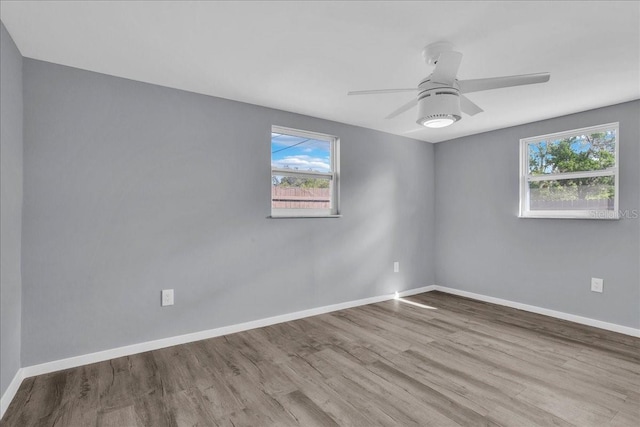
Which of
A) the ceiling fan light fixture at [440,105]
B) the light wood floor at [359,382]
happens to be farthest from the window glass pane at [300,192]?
the ceiling fan light fixture at [440,105]

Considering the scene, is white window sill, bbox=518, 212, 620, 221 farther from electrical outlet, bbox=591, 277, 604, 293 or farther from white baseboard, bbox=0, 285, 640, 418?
white baseboard, bbox=0, 285, 640, 418

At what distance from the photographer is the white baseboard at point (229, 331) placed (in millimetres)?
2111

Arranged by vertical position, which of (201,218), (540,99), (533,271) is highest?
(540,99)

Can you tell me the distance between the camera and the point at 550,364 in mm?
2318

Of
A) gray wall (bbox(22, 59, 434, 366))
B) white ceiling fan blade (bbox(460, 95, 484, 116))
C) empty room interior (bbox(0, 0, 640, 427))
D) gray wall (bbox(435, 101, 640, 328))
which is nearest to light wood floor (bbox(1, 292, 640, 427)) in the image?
empty room interior (bbox(0, 0, 640, 427))

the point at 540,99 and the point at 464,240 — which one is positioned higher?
the point at 540,99

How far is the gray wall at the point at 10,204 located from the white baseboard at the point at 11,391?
3cm

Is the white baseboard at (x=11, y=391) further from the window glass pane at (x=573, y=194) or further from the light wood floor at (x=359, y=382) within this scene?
the window glass pane at (x=573, y=194)

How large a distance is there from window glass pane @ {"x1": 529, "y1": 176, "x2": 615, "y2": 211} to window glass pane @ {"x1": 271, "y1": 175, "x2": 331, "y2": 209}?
93.5 inches

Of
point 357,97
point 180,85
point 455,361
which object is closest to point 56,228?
point 180,85

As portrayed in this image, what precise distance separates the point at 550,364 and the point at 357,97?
8.46 ft

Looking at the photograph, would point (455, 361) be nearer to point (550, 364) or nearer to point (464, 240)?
point (550, 364)

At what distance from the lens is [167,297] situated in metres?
2.62

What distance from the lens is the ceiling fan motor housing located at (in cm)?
202
